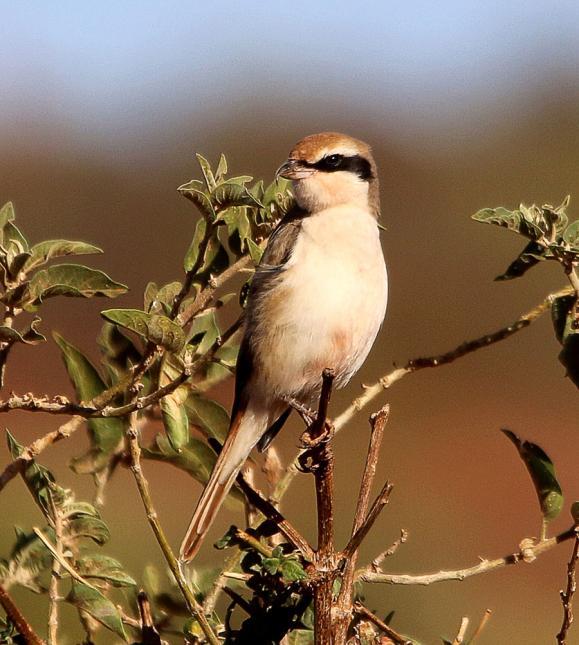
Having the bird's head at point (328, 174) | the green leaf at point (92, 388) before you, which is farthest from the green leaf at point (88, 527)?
the bird's head at point (328, 174)

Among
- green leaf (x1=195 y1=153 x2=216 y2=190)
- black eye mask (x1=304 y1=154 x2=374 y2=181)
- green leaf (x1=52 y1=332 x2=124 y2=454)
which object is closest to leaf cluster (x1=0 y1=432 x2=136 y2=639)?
green leaf (x1=52 y1=332 x2=124 y2=454)

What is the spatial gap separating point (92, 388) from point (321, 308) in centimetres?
126

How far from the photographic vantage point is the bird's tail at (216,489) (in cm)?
253

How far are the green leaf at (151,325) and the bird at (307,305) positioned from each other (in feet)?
3.87

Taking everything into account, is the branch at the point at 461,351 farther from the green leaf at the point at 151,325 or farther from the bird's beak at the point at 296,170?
the bird's beak at the point at 296,170

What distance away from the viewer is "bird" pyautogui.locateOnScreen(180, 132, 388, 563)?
11.2ft

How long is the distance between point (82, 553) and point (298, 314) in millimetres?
1466

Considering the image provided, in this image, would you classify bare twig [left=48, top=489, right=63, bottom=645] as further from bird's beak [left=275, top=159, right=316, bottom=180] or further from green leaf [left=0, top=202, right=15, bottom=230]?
bird's beak [left=275, top=159, right=316, bottom=180]

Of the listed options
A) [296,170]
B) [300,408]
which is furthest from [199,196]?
[296,170]

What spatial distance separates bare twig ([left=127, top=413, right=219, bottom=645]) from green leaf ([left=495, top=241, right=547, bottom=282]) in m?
0.74

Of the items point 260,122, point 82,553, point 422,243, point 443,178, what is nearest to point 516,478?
point 422,243

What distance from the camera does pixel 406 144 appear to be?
24141 mm

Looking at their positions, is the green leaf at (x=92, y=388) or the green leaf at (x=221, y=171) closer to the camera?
the green leaf at (x=92, y=388)

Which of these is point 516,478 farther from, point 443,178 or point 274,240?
point 274,240
